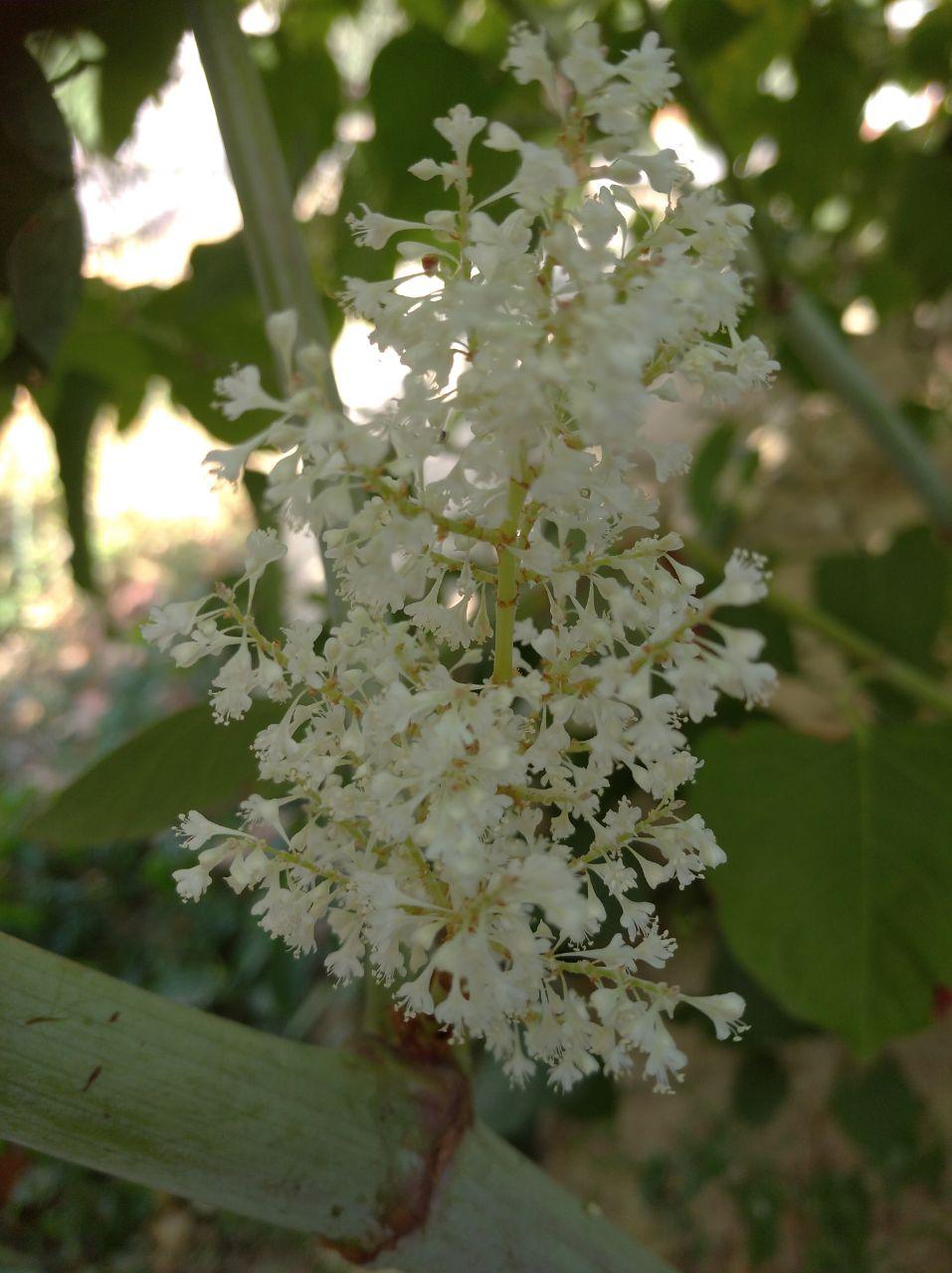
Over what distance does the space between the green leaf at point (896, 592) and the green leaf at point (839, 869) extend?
11.2 inches

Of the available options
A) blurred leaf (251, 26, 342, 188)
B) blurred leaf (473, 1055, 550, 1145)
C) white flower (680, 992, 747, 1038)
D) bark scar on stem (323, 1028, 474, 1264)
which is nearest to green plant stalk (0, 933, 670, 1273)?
bark scar on stem (323, 1028, 474, 1264)

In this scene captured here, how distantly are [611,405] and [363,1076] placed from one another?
263 mm

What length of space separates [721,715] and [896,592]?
260mm

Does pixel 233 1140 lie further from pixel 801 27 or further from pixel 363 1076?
pixel 801 27

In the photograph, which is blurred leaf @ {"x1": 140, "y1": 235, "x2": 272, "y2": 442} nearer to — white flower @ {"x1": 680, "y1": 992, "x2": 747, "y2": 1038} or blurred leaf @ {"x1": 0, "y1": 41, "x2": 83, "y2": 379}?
blurred leaf @ {"x1": 0, "y1": 41, "x2": 83, "y2": 379}

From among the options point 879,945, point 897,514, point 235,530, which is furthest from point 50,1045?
point 235,530

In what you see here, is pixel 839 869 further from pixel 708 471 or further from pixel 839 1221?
pixel 708 471

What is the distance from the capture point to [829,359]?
0.93 meters

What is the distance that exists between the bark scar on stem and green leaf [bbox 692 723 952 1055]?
21cm

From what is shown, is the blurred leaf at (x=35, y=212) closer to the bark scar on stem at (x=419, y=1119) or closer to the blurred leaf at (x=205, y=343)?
the blurred leaf at (x=205, y=343)

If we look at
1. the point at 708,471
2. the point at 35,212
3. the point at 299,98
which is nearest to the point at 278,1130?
the point at 35,212

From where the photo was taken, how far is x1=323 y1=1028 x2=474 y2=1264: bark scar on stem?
1.20 feet

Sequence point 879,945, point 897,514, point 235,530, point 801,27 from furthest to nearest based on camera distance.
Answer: point 235,530, point 897,514, point 801,27, point 879,945

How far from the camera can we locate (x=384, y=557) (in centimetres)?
30
